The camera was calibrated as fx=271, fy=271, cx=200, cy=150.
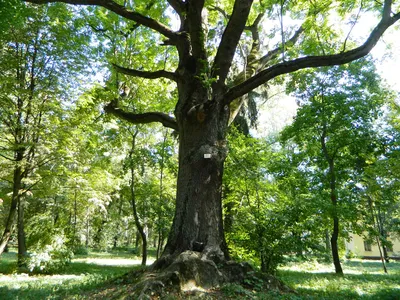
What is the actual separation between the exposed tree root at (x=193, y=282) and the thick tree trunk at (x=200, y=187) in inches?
11.4

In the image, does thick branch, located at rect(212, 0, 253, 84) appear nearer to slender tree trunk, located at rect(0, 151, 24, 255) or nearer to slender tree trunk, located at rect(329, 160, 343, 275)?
slender tree trunk, located at rect(329, 160, 343, 275)

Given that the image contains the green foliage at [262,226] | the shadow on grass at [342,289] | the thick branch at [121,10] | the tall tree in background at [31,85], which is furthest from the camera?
the tall tree in background at [31,85]

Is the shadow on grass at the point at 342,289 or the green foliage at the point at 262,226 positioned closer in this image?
the shadow on grass at the point at 342,289

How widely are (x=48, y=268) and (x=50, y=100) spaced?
6069 millimetres

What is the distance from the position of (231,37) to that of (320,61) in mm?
1902

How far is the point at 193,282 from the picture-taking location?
4094 mm

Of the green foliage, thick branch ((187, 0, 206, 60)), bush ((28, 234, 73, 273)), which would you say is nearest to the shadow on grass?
the green foliage

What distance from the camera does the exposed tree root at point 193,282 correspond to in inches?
147

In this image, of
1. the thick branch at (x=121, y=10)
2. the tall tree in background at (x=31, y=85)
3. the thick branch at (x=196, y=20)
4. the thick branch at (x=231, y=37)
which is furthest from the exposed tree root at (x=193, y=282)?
the tall tree in background at (x=31, y=85)

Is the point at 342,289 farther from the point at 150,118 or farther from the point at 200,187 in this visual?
the point at 150,118

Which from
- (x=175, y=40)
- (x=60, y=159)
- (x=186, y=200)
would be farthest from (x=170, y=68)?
(x=186, y=200)

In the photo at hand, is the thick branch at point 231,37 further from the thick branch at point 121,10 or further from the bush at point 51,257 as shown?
the bush at point 51,257

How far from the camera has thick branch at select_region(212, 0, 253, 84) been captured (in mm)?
5570

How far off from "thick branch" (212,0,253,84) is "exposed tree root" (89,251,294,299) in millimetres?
3804
